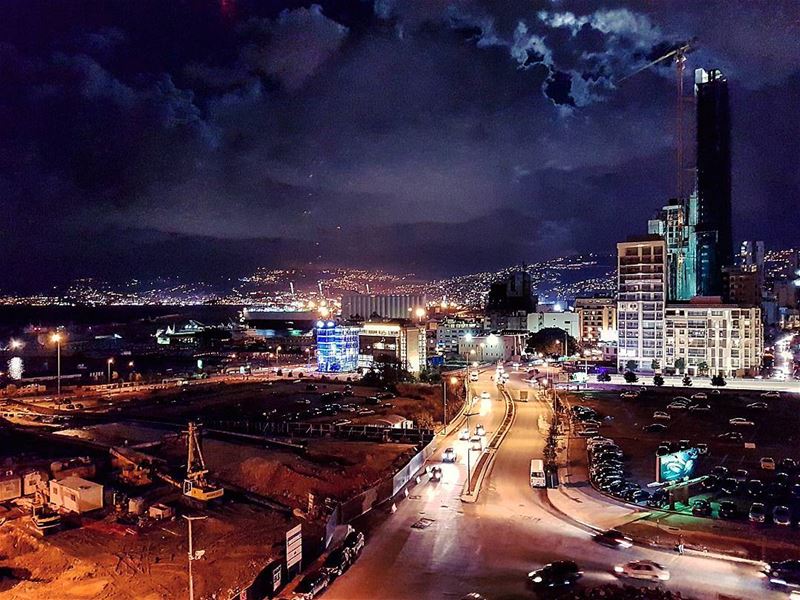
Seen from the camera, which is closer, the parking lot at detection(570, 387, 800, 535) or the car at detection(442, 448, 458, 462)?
the parking lot at detection(570, 387, 800, 535)

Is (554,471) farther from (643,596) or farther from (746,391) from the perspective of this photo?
(746,391)

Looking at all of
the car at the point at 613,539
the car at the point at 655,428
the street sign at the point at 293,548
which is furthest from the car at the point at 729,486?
the street sign at the point at 293,548

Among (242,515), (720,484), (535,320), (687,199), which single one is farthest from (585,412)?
(687,199)

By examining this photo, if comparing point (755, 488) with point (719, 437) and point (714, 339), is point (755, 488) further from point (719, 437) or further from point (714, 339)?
point (714, 339)

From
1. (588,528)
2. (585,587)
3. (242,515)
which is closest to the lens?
(585,587)

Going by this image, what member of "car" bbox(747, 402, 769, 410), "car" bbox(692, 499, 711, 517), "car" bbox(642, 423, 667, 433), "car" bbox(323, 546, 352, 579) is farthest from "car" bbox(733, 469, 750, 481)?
"car" bbox(323, 546, 352, 579)

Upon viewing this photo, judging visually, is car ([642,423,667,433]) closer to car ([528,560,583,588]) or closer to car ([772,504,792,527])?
car ([772,504,792,527])
